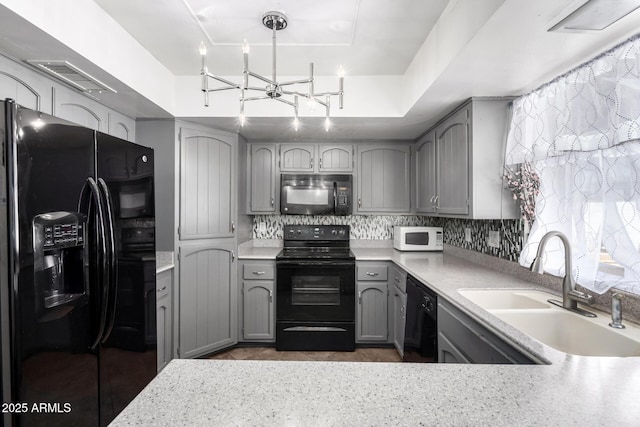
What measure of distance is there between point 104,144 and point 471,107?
2153 millimetres

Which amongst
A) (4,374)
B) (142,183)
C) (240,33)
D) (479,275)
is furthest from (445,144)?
(4,374)

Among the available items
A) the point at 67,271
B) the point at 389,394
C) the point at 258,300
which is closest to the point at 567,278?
the point at 389,394

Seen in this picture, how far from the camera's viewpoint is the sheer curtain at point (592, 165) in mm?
1197

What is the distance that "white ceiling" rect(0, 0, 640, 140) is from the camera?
1252 mm

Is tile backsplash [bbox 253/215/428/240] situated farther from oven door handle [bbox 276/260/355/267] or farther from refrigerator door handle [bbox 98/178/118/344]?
refrigerator door handle [bbox 98/178/118/344]

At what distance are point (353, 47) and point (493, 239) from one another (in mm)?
1721

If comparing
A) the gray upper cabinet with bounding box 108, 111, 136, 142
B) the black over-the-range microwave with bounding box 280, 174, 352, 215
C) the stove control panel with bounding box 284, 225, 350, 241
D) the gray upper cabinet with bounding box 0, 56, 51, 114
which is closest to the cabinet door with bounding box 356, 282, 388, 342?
the stove control panel with bounding box 284, 225, 350, 241

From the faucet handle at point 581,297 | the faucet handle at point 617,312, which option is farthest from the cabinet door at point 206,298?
the faucet handle at point 617,312

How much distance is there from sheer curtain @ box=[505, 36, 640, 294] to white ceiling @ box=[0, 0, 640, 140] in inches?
5.6

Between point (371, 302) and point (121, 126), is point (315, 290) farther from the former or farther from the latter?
point (121, 126)

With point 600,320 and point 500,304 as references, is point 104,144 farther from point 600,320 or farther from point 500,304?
point 600,320

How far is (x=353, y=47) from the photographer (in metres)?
1.94

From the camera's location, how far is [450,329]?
1582mm

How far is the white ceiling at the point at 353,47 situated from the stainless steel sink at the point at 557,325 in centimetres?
119
